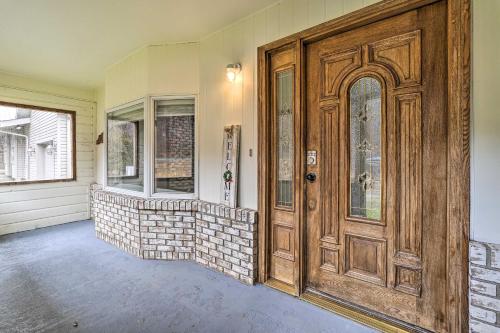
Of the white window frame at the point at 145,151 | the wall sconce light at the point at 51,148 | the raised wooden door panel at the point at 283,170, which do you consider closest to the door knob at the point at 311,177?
the raised wooden door panel at the point at 283,170

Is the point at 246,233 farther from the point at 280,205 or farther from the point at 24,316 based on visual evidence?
the point at 24,316

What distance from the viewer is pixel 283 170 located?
2.54 m

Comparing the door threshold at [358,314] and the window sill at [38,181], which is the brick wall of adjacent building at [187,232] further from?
the window sill at [38,181]

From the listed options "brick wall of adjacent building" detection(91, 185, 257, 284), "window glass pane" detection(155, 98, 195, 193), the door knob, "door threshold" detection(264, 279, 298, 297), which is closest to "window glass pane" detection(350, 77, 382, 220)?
the door knob

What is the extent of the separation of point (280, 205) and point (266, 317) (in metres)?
0.96

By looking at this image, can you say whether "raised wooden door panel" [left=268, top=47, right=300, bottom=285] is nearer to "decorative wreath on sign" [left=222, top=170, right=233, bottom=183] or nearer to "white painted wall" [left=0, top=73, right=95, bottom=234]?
"decorative wreath on sign" [left=222, top=170, right=233, bottom=183]

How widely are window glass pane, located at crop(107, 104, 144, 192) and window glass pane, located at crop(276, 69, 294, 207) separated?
6.63 feet

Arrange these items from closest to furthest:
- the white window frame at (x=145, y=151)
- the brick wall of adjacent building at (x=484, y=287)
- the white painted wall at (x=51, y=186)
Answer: the brick wall of adjacent building at (x=484, y=287), the white window frame at (x=145, y=151), the white painted wall at (x=51, y=186)

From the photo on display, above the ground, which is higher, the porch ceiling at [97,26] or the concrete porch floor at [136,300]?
the porch ceiling at [97,26]

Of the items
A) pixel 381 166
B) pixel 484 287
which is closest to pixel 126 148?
pixel 381 166

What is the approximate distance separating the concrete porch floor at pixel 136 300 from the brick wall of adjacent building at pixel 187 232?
0.42 ft

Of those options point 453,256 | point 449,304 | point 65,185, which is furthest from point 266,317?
point 65,185

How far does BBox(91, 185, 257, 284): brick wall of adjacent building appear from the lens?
2.66m

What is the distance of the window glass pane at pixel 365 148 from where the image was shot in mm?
2037
